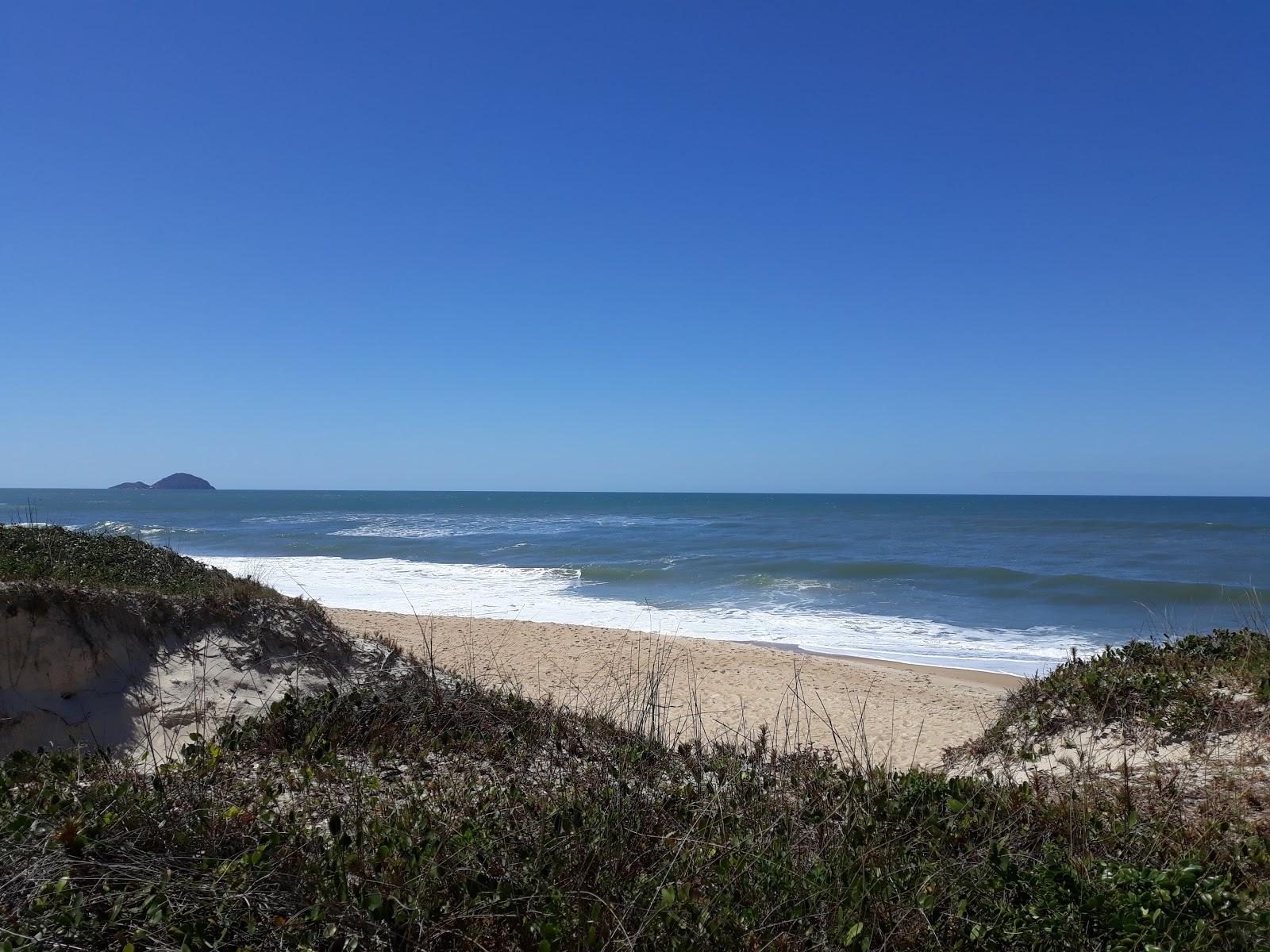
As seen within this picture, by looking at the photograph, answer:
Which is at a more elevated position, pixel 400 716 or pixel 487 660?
pixel 400 716

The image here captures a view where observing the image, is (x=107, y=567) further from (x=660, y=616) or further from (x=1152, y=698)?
(x=660, y=616)

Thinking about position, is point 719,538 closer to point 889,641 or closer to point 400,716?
point 889,641

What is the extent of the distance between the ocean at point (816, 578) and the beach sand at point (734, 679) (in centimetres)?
192

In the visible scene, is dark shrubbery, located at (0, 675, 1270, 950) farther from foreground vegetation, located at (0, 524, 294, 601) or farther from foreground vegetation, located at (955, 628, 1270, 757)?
foreground vegetation, located at (0, 524, 294, 601)

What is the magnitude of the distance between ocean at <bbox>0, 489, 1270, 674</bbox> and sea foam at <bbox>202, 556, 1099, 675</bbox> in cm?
9

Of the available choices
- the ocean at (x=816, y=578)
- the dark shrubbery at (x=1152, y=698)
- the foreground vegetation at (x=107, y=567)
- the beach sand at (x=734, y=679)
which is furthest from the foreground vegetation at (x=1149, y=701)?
the foreground vegetation at (x=107, y=567)

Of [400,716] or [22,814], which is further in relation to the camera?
[400,716]

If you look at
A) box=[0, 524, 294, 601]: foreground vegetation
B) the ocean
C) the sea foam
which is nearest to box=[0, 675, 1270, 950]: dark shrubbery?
box=[0, 524, 294, 601]: foreground vegetation

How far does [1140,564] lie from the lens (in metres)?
32.2

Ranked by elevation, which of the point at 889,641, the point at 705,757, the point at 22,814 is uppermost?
the point at 22,814

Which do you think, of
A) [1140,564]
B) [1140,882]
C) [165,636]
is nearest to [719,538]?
[1140,564]

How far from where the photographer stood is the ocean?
18578 millimetres

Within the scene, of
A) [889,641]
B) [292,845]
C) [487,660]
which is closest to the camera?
A: [292,845]

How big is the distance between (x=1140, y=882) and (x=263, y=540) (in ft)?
153
